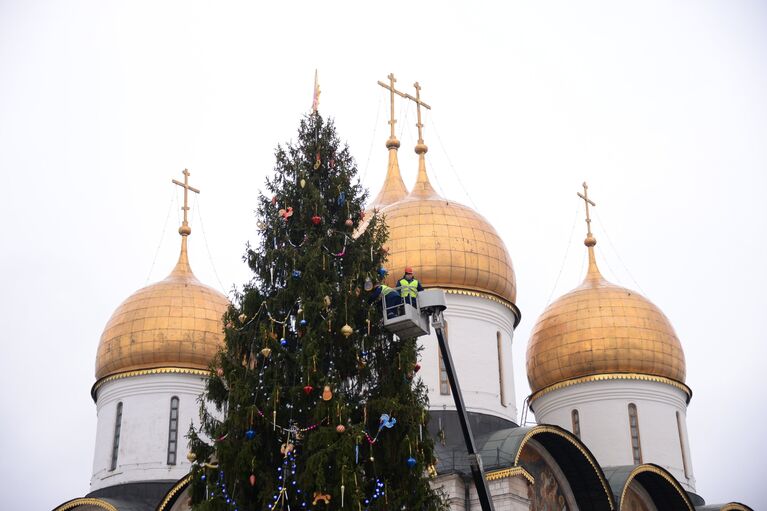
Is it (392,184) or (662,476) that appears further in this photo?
(392,184)

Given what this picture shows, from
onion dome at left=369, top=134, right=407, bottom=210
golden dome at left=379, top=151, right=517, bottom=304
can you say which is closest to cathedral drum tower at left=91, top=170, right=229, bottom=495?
onion dome at left=369, top=134, right=407, bottom=210

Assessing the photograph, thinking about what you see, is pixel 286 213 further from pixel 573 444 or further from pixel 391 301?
pixel 573 444

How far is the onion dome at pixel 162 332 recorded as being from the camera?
70.8 feet

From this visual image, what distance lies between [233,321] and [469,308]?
8.22m

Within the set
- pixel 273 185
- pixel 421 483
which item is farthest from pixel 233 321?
pixel 421 483

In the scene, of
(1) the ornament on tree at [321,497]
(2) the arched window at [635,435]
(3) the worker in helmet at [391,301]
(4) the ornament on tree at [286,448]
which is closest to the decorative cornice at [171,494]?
(4) the ornament on tree at [286,448]

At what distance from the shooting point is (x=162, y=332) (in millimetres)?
21656

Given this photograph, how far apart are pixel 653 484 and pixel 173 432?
8228 mm

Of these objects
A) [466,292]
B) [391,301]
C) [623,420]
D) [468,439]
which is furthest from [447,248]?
[468,439]

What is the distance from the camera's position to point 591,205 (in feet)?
82.6

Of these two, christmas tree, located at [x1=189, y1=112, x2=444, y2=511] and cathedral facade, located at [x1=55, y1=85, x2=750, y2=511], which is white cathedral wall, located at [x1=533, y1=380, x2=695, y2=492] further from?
christmas tree, located at [x1=189, y1=112, x2=444, y2=511]

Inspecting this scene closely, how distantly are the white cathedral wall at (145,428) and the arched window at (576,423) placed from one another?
670cm

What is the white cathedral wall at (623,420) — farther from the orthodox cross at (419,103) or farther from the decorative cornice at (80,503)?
the decorative cornice at (80,503)

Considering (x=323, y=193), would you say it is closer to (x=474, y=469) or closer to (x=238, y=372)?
(x=238, y=372)
